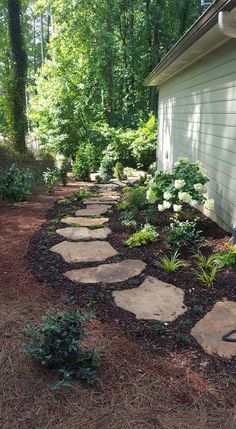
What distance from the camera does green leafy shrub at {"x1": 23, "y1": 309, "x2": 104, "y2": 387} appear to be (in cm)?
195

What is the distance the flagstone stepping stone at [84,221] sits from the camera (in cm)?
494

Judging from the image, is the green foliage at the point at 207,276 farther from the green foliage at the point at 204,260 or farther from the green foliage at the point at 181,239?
the green foliage at the point at 181,239

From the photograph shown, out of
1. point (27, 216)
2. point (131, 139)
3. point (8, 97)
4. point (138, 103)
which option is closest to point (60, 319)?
point (27, 216)

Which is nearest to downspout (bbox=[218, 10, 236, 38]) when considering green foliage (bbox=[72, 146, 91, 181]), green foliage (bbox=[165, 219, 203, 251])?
green foliage (bbox=[165, 219, 203, 251])

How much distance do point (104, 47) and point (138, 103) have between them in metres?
4.03

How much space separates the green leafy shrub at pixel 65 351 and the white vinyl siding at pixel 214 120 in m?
2.75

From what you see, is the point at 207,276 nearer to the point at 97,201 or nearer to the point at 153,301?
the point at 153,301

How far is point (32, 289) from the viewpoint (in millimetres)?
2984

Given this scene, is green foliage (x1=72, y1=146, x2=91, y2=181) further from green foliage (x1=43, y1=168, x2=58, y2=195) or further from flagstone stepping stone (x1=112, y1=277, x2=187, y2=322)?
flagstone stepping stone (x1=112, y1=277, x2=187, y2=322)

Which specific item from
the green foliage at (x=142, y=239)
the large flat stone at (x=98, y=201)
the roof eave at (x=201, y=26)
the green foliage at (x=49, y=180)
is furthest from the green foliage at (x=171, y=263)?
the green foliage at (x=49, y=180)

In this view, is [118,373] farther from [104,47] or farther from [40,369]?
[104,47]

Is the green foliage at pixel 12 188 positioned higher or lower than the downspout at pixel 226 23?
lower

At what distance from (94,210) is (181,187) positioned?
1.96 meters

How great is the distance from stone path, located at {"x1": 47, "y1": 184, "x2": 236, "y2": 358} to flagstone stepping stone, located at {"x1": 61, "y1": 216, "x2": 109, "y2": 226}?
0.11 metres
